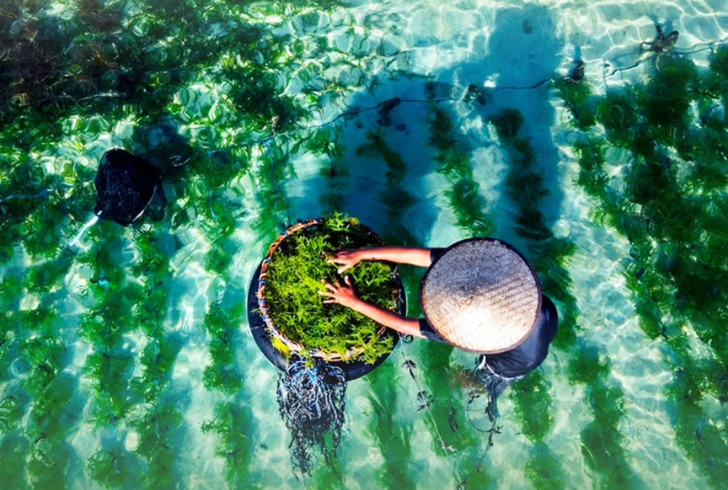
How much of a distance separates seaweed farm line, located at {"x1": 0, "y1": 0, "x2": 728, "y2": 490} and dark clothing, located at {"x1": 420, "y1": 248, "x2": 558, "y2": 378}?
77cm

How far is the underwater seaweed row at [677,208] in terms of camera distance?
4.50 metres

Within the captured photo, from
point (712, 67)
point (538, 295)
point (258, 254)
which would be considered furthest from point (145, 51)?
point (712, 67)

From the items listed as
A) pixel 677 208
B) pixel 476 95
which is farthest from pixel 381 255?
pixel 677 208

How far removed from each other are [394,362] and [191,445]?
5.74ft

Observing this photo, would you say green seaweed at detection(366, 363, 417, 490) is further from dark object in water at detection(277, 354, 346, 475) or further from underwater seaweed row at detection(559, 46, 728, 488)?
underwater seaweed row at detection(559, 46, 728, 488)

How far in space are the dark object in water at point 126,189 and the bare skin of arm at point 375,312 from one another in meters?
2.03

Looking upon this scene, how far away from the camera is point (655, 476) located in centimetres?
447

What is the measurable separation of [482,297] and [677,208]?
9.47 feet

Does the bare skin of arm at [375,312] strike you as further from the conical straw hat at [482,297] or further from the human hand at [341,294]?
the conical straw hat at [482,297]

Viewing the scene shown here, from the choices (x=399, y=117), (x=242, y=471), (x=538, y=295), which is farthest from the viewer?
(x=399, y=117)

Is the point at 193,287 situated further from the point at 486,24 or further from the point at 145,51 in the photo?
the point at 486,24

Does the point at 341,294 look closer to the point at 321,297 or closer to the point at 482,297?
the point at 321,297

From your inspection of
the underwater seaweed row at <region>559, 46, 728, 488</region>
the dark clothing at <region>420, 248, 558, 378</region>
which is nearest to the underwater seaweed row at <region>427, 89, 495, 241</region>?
the underwater seaweed row at <region>559, 46, 728, 488</region>

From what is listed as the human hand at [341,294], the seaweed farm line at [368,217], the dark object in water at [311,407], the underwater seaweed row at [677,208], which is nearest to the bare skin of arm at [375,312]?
the human hand at [341,294]
